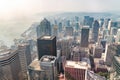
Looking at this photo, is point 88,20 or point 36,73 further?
point 88,20

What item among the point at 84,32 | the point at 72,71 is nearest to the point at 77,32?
the point at 84,32

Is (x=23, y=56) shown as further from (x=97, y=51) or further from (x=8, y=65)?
(x=97, y=51)

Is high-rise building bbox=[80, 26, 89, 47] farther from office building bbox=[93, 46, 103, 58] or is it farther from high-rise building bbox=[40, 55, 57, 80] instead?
high-rise building bbox=[40, 55, 57, 80]

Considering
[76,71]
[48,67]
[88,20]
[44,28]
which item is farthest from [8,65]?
[88,20]

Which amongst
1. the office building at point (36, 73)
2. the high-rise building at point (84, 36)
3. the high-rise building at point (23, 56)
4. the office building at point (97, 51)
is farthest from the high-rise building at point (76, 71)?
the high-rise building at point (84, 36)

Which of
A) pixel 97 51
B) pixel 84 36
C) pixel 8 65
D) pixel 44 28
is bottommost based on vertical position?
pixel 97 51

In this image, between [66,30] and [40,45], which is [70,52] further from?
[66,30]

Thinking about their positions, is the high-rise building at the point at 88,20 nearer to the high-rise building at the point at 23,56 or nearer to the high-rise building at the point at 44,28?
the high-rise building at the point at 44,28

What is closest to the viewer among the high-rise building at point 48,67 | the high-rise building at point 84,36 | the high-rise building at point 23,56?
the high-rise building at point 48,67
